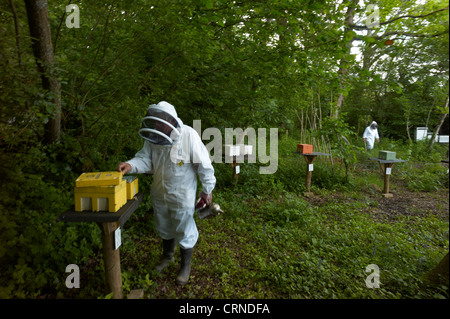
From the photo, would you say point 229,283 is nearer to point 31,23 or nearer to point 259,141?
point 31,23

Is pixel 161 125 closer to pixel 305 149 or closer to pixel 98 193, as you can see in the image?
pixel 98 193

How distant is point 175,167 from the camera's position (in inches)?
86.4

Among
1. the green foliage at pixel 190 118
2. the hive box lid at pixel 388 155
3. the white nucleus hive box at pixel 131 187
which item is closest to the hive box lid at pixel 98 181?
the white nucleus hive box at pixel 131 187

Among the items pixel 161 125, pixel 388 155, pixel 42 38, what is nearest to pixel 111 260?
pixel 161 125

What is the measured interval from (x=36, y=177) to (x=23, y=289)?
107 centimetres

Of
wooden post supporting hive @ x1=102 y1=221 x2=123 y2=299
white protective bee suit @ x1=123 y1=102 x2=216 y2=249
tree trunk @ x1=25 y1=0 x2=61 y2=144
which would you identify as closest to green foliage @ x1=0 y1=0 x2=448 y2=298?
tree trunk @ x1=25 y1=0 x2=61 y2=144

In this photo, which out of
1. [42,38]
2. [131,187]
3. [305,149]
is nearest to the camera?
[131,187]

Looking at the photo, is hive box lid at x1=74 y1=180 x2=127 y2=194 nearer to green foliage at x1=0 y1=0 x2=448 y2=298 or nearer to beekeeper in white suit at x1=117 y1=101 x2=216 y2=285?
beekeeper in white suit at x1=117 y1=101 x2=216 y2=285

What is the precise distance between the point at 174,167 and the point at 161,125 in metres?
0.43

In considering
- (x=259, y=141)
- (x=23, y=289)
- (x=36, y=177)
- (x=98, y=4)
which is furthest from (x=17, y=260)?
(x=259, y=141)

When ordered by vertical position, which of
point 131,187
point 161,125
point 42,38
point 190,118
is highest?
point 42,38

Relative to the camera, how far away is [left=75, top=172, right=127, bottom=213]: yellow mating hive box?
170 cm

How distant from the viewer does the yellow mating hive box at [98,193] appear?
170 centimetres
